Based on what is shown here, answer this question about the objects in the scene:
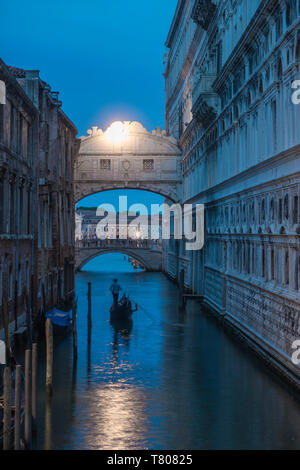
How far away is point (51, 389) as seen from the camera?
13.9 m

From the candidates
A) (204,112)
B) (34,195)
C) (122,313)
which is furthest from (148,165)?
(34,195)

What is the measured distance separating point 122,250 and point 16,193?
32731 mm

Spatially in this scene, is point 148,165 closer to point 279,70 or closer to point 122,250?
point 122,250

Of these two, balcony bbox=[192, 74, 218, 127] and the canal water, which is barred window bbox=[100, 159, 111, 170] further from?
the canal water

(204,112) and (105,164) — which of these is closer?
(204,112)

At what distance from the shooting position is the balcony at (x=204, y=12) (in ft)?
79.2

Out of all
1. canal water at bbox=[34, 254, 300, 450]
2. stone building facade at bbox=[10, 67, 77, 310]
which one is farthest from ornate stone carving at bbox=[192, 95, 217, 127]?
canal water at bbox=[34, 254, 300, 450]

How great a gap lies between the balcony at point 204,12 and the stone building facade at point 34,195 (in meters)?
6.03

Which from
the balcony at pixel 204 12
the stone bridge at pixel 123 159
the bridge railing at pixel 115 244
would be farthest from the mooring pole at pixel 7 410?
the bridge railing at pixel 115 244

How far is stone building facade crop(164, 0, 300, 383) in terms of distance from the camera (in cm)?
1334

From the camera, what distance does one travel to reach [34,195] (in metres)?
20.9

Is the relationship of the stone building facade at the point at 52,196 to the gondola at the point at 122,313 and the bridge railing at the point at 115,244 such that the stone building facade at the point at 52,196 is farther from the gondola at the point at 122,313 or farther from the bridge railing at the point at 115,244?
the bridge railing at the point at 115,244

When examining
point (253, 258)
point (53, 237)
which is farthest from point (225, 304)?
point (53, 237)
